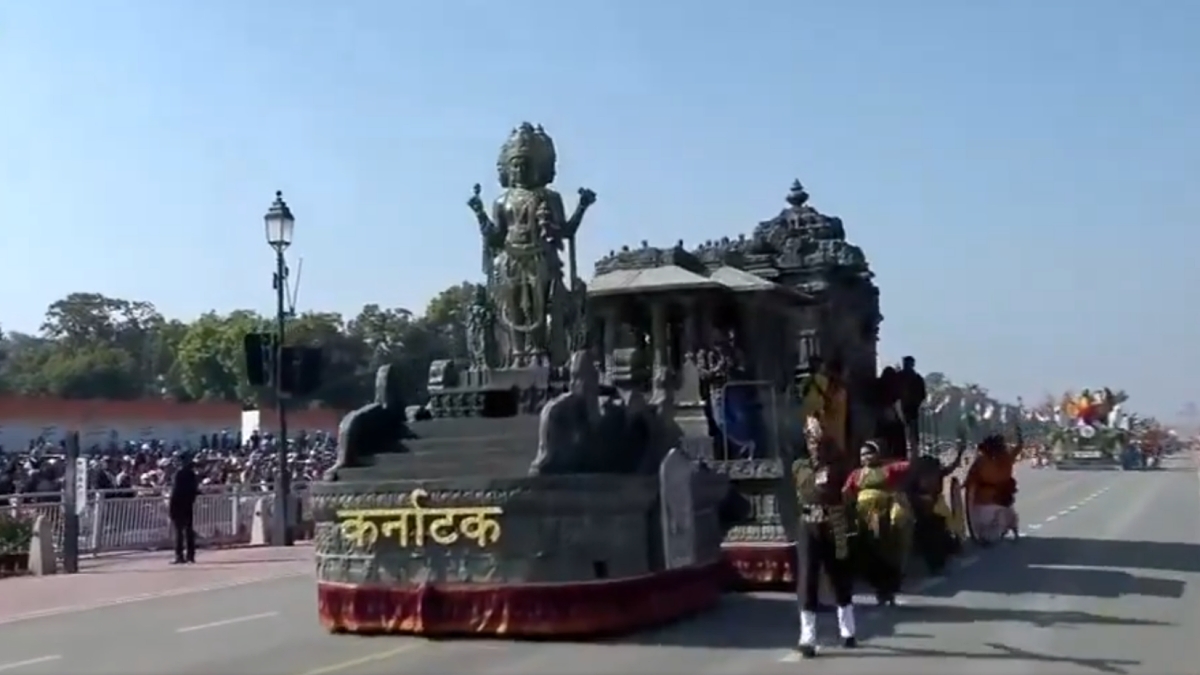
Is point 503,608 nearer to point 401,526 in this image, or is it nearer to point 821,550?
point 401,526

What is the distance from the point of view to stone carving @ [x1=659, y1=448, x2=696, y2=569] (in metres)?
13.6

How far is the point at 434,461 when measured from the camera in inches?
545

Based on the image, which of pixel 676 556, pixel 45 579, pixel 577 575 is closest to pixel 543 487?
pixel 577 575

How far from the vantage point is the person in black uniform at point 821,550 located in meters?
11.7

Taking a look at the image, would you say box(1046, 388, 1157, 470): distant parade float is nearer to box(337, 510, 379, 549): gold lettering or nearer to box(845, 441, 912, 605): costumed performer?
box(845, 441, 912, 605): costumed performer

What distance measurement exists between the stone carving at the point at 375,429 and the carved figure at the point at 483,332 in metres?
1.08

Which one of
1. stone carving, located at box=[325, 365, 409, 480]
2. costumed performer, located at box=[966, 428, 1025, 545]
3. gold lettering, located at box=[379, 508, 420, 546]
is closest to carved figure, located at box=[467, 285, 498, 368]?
stone carving, located at box=[325, 365, 409, 480]

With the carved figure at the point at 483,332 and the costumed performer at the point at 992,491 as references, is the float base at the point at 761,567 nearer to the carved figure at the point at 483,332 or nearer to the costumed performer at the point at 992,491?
the carved figure at the point at 483,332

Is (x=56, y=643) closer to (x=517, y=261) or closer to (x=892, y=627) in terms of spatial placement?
(x=517, y=261)

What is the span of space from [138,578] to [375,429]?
27.3ft

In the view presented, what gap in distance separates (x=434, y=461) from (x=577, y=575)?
1994mm

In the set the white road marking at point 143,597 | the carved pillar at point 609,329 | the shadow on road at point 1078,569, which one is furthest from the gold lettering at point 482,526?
the carved pillar at point 609,329

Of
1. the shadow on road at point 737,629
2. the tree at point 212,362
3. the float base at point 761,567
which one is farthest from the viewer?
the tree at point 212,362

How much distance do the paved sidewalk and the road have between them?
0.73 metres
